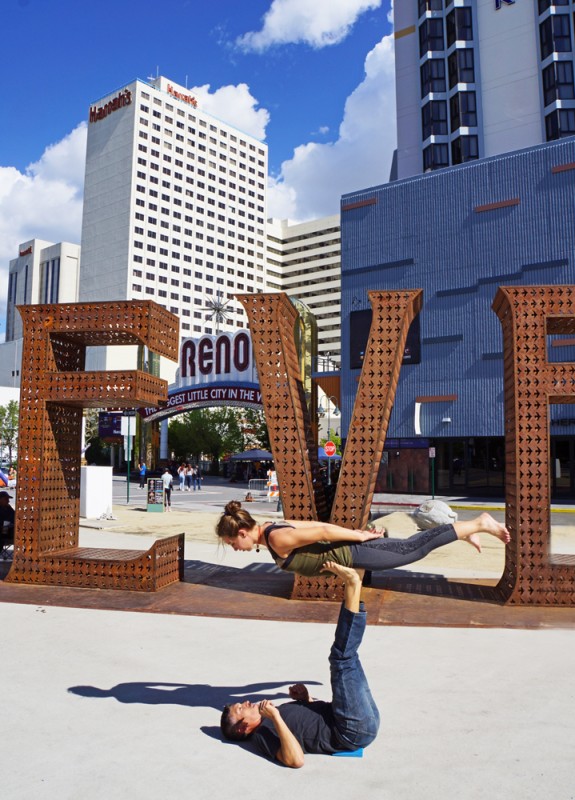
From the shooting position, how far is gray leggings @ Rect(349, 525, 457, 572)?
14.5 ft

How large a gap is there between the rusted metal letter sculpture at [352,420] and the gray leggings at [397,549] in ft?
13.2

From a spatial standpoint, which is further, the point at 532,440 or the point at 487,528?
the point at 532,440

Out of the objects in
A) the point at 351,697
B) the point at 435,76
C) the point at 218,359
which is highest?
the point at 435,76

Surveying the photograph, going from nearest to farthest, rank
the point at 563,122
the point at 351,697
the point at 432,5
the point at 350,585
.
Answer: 1. the point at 351,697
2. the point at 350,585
3. the point at 563,122
4. the point at 432,5

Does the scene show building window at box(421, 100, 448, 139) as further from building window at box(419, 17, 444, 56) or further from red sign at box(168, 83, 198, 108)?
red sign at box(168, 83, 198, 108)

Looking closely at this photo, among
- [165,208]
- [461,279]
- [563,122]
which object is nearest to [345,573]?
[461,279]

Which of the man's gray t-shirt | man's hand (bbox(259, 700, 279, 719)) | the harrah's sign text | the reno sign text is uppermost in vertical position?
the harrah's sign text

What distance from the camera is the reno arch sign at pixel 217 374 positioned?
38.0 meters

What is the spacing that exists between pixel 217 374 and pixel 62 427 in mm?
29247

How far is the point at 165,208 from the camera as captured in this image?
12238 cm

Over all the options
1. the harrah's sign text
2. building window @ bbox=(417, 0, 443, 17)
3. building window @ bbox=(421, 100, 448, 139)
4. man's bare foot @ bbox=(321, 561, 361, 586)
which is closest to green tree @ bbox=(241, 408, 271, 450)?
building window @ bbox=(421, 100, 448, 139)

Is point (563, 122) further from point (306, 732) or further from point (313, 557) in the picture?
point (306, 732)

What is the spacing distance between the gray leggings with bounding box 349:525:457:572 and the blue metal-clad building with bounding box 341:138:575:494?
92.4ft

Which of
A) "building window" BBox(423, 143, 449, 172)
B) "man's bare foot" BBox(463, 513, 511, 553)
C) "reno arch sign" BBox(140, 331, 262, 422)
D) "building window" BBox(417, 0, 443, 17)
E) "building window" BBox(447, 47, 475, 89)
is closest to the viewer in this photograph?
"man's bare foot" BBox(463, 513, 511, 553)
